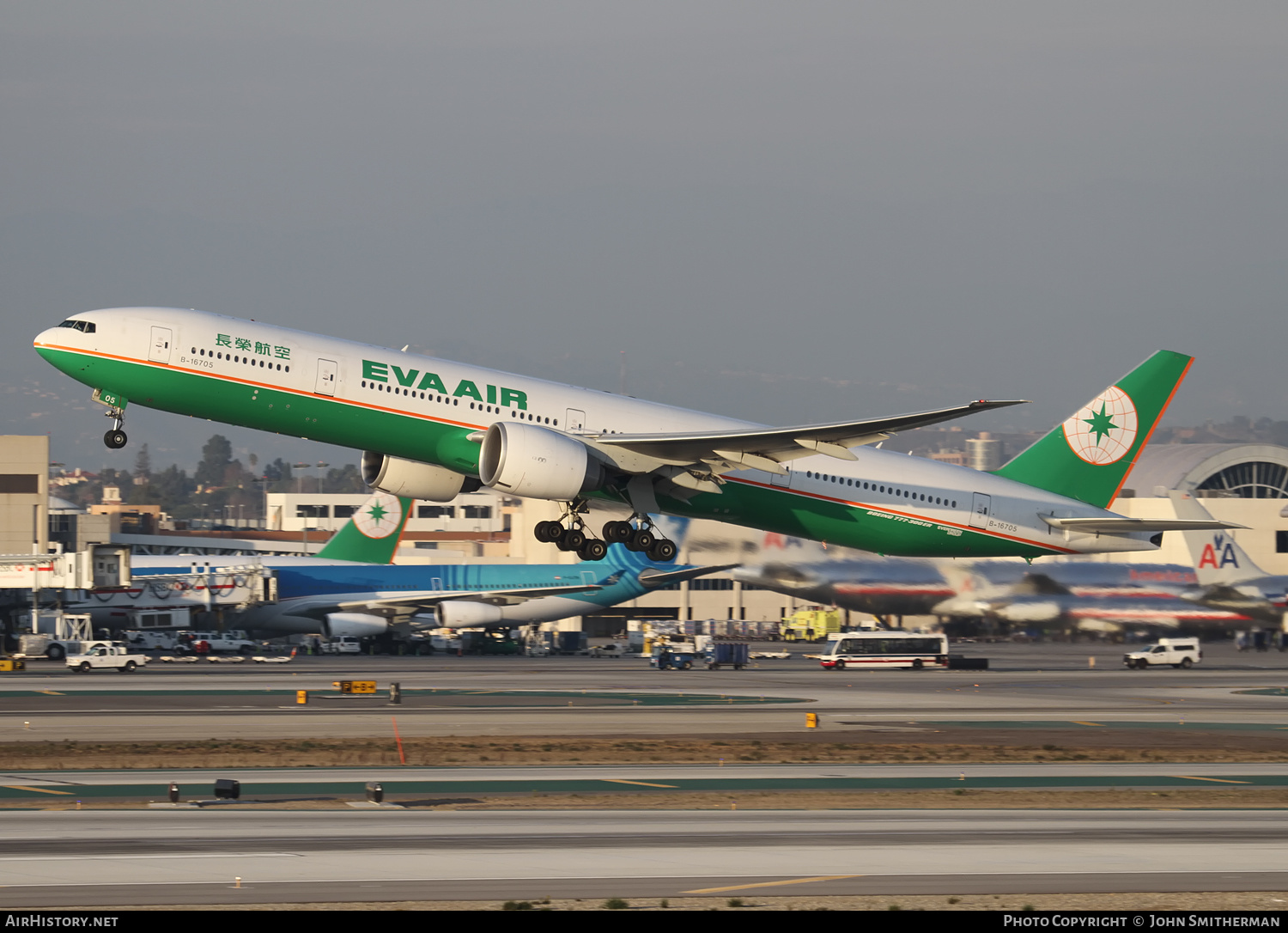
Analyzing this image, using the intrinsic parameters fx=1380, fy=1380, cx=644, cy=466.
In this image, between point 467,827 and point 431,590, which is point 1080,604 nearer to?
point 431,590

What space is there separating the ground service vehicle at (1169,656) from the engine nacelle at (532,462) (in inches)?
1691

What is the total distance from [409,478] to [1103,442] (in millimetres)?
24091

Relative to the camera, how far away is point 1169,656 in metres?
71.1

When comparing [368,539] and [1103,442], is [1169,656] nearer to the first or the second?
[1103,442]

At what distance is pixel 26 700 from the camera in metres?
46.8

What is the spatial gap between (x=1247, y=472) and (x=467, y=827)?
118 m

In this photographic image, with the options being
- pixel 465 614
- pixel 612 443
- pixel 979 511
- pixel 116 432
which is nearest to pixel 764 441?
pixel 612 443

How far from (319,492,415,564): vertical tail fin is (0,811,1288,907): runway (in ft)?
216

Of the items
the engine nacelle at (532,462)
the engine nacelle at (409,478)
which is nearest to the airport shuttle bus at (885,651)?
the engine nacelle at (409,478)

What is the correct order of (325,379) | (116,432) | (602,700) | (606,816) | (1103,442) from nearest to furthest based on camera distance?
(606,816)
(325,379)
(116,432)
(1103,442)
(602,700)

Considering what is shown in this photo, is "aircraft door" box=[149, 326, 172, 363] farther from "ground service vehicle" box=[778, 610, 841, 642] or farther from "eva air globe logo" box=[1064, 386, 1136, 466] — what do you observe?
"ground service vehicle" box=[778, 610, 841, 642]

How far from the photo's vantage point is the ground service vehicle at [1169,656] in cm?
7062

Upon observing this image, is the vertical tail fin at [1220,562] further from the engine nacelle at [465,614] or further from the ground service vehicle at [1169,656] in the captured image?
the engine nacelle at [465,614]

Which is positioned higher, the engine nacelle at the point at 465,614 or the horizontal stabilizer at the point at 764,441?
the horizontal stabilizer at the point at 764,441
